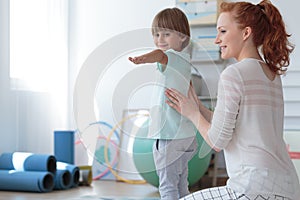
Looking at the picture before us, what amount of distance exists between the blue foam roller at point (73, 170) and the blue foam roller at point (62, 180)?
3cm

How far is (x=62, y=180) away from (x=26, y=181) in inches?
12.8

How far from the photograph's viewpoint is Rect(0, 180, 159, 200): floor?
3.60m

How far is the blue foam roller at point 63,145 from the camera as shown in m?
4.51

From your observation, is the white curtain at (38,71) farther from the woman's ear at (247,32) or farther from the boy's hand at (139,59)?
the woman's ear at (247,32)

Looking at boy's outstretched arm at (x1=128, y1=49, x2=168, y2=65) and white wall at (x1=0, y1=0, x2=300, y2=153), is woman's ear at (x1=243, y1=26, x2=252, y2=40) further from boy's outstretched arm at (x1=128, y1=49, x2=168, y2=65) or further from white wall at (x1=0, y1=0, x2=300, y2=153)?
white wall at (x1=0, y1=0, x2=300, y2=153)

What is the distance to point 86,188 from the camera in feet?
13.5

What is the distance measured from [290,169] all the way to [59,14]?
3649 mm

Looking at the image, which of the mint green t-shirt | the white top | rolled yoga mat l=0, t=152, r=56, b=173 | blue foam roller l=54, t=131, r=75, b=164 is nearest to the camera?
the white top

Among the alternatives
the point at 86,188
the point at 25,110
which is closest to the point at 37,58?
the point at 25,110

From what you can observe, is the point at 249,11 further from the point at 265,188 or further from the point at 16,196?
the point at 16,196

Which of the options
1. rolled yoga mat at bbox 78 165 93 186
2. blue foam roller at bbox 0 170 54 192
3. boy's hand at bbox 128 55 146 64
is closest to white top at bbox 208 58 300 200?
boy's hand at bbox 128 55 146 64

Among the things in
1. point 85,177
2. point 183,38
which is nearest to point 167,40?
point 183,38

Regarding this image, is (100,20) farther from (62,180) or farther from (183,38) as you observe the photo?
(183,38)

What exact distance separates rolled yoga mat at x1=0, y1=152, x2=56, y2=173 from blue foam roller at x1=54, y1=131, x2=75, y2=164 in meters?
0.47
